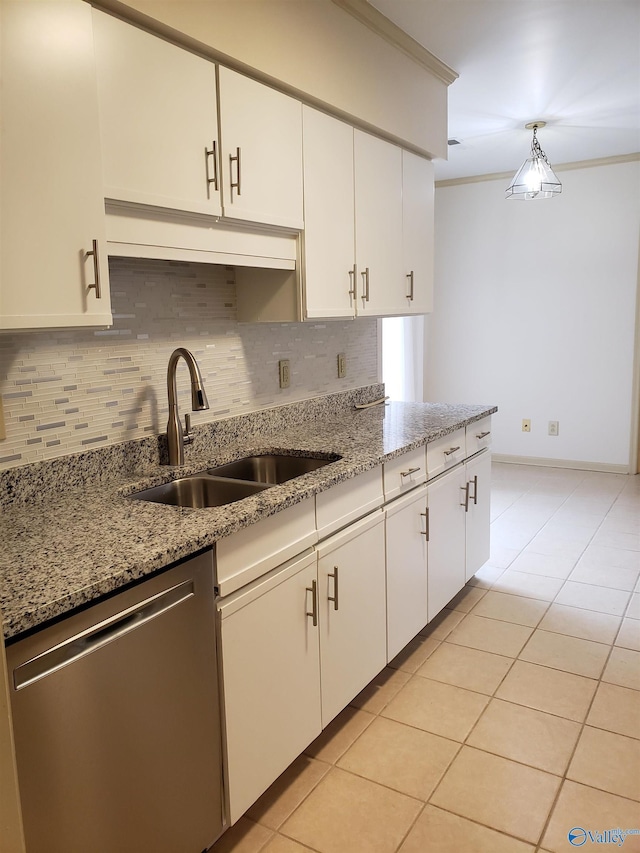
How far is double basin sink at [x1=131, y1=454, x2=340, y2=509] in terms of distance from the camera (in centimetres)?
200

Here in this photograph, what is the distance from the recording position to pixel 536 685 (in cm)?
240

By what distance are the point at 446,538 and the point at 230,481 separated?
3.84 ft

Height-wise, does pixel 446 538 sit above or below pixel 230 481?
below

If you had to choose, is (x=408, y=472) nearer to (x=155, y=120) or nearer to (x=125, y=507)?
(x=125, y=507)

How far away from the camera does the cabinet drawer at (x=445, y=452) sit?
2637mm

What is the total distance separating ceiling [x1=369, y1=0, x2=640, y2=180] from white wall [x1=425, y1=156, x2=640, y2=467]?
2.09 feet

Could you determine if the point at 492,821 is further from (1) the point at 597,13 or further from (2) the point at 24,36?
(1) the point at 597,13

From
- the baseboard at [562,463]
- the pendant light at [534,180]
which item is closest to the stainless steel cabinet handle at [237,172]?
the pendant light at [534,180]

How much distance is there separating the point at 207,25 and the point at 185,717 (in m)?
1.77

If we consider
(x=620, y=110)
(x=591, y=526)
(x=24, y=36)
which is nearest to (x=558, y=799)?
(x=24, y=36)

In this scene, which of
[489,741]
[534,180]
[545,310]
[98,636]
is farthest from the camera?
[545,310]

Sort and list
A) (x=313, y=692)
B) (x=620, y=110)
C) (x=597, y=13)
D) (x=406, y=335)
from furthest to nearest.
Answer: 1. (x=406, y=335)
2. (x=620, y=110)
3. (x=597, y=13)
4. (x=313, y=692)

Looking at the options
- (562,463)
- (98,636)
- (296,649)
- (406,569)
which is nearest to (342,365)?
(406,569)

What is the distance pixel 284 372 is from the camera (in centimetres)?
281
